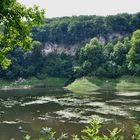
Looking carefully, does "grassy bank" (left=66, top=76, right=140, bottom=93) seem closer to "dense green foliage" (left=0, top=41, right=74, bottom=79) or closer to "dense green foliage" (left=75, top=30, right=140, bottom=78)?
"dense green foliage" (left=75, top=30, right=140, bottom=78)

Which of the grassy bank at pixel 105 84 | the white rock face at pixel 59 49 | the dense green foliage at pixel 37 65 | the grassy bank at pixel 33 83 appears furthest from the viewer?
the white rock face at pixel 59 49

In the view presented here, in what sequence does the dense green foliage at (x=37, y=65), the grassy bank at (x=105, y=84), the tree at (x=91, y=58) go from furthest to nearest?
the dense green foliage at (x=37, y=65) → the tree at (x=91, y=58) → the grassy bank at (x=105, y=84)

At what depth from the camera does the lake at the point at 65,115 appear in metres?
48.4

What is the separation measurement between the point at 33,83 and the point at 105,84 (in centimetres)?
3380

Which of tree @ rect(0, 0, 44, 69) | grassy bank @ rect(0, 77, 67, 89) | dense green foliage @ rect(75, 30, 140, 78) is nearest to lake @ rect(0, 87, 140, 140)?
tree @ rect(0, 0, 44, 69)

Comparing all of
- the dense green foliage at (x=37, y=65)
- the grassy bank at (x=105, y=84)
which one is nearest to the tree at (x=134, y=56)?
the grassy bank at (x=105, y=84)

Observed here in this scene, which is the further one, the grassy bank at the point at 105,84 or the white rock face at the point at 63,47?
the white rock face at the point at 63,47

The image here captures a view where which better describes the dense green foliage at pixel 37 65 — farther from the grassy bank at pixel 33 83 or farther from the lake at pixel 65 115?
the lake at pixel 65 115

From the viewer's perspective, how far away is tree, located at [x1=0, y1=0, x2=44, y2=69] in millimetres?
14406

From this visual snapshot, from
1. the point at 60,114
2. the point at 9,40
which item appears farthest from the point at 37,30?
the point at 9,40

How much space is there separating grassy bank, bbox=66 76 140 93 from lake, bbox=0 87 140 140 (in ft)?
102

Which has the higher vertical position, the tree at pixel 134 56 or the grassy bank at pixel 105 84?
the tree at pixel 134 56

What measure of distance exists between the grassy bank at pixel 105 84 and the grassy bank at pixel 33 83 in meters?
17.0

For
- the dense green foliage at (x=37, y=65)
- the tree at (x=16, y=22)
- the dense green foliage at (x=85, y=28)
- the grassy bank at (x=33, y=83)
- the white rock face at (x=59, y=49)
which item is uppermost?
the dense green foliage at (x=85, y=28)
